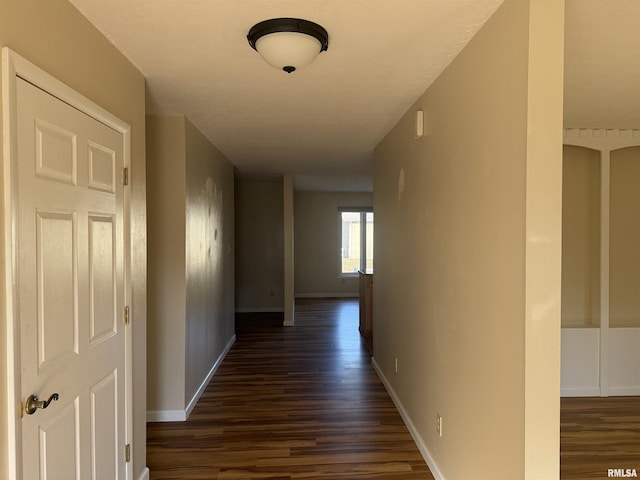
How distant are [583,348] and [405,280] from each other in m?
1.92

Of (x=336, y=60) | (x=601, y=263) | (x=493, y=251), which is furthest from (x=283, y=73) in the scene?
(x=601, y=263)

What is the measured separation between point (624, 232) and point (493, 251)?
3.07 metres

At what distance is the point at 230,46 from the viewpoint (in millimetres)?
1904

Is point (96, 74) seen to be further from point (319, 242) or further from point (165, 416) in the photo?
point (319, 242)

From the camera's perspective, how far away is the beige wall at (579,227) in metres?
3.64

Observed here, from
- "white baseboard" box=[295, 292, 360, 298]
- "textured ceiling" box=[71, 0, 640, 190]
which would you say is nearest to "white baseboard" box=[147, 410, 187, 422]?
"textured ceiling" box=[71, 0, 640, 190]

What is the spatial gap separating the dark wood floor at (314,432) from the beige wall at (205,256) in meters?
0.38

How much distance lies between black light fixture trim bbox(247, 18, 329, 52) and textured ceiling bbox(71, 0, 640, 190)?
3 centimetres

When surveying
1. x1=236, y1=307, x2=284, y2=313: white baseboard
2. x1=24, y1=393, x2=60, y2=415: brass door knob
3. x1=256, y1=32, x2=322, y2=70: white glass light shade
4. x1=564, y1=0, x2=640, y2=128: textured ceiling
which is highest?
x1=564, y1=0, x2=640, y2=128: textured ceiling

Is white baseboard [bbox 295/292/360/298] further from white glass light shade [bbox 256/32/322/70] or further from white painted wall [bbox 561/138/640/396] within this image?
white glass light shade [bbox 256/32/322/70]

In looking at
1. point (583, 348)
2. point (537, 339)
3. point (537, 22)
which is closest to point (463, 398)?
point (537, 339)

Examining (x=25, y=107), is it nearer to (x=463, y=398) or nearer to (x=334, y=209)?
(x=463, y=398)

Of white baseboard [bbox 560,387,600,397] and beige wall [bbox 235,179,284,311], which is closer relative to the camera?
→ white baseboard [bbox 560,387,600,397]

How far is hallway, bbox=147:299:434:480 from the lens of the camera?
2.46 meters
